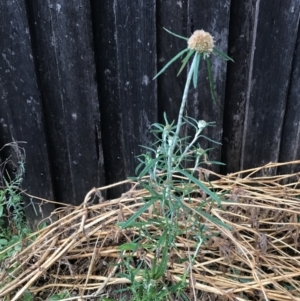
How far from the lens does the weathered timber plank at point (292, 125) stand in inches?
82.3

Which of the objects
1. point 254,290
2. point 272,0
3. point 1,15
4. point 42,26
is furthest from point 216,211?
point 1,15

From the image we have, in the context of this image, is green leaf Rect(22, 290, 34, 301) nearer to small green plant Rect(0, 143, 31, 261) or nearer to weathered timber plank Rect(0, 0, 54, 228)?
small green plant Rect(0, 143, 31, 261)

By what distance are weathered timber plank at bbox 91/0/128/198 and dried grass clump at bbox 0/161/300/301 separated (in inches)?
8.9

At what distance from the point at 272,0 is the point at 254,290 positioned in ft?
3.46

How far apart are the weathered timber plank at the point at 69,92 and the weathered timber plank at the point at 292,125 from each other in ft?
2.61

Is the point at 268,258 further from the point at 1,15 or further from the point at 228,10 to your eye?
the point at 1,15

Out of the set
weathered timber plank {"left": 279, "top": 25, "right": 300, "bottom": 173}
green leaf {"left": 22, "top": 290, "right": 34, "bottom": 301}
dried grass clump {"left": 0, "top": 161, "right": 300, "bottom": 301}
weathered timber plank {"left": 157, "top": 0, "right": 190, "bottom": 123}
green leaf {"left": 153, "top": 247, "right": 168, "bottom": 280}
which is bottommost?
green leaf {"left": 22, "top": 290, "right": 34, "bottom": 301}

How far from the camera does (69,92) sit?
80.3 inches

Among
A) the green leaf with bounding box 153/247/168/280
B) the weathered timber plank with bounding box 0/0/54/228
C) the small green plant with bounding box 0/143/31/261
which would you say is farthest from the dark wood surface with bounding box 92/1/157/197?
the green leaf with bounding box 153/247/168/280

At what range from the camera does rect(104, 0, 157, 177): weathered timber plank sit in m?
1.89

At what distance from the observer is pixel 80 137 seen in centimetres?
214

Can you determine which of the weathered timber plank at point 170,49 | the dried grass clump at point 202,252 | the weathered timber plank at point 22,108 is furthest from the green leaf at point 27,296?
the weathered timber plank at point 170,49

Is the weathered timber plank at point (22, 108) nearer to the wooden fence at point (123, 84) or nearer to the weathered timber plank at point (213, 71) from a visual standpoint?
the wooden fence at point (123, 84)

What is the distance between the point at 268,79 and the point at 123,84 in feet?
1.91
